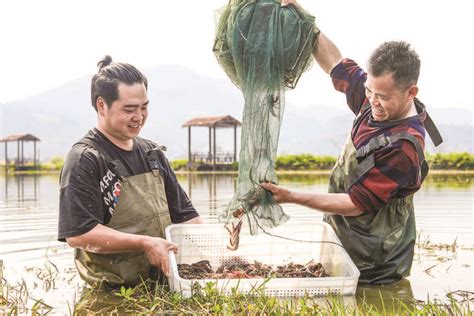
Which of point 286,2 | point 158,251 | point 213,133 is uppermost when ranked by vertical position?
point 286,2

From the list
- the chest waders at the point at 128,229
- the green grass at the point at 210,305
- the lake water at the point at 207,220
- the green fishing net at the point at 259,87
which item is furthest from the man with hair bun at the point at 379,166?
the chest waders at the point at 128,229

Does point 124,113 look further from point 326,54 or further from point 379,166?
point 379,166

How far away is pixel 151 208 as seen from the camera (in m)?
3.70

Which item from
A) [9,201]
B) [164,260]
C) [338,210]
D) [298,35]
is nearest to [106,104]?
[164,260]

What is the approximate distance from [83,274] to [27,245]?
2.27 meters

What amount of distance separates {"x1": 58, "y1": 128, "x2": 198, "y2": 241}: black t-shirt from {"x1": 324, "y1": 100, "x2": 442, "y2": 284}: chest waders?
1.28 meters

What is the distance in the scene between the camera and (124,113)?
3.58 m

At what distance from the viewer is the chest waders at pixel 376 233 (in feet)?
12.2

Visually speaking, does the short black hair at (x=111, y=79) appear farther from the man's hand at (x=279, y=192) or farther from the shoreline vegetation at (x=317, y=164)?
the shoreline vegetation at (x=317, y=164)

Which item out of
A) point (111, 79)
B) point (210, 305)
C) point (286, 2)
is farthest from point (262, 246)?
point (286, 2)

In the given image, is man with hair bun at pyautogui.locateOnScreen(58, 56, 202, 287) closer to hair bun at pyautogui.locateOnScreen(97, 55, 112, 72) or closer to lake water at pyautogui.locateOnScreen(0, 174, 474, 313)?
hair bun at pyautogui.locateOnScreen(97, 55, 112, 72)

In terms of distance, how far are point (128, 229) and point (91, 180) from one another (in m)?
0.39

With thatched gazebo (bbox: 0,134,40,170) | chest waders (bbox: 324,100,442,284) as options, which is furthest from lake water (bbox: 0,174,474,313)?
thatched gazebo (bbox: 0,134,40,170)

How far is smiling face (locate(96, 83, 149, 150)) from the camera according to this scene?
3580 millimetres
